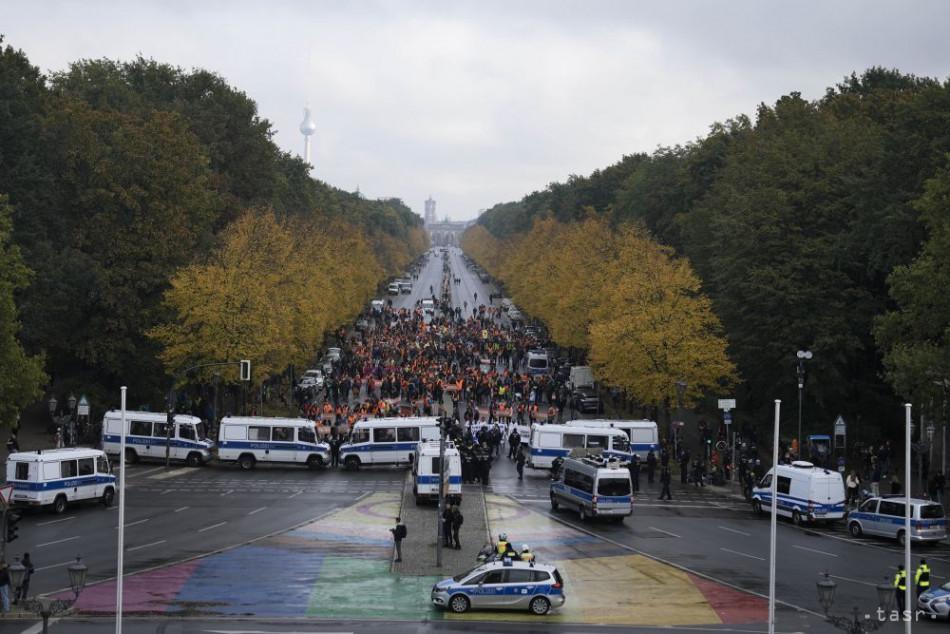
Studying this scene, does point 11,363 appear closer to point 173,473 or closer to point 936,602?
point 173,473

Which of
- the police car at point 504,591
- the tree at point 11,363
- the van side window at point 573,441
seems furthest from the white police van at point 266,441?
the police car at point 504,591

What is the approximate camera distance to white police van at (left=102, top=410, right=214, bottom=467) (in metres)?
61.2

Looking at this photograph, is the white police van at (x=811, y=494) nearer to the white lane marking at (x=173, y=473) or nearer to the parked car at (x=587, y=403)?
the white lane marking at (x=173, y=473)

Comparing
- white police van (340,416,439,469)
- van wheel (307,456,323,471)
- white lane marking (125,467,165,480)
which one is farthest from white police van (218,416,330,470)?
white lane marking (125,467,165,480)

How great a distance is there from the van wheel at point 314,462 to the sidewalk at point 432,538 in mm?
9393

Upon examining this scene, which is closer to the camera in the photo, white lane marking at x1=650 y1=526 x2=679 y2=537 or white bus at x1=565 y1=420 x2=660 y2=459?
white lane marking at x1=650 y1=526 x2=679 y2=537

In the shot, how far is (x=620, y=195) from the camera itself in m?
150

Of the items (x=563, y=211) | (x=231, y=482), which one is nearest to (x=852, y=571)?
(x=231, y=482)

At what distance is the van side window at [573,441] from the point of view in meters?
58.9

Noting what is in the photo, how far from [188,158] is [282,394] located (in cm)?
1789

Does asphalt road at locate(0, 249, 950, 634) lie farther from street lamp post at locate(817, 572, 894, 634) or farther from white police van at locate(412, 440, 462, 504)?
street lamp post at locate(817, 572, 894, 634)

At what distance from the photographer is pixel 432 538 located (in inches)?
1679

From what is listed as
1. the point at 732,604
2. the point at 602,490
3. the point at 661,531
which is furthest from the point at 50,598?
the point at 661,531

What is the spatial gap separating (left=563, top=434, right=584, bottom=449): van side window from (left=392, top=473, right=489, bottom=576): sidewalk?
6.82m
